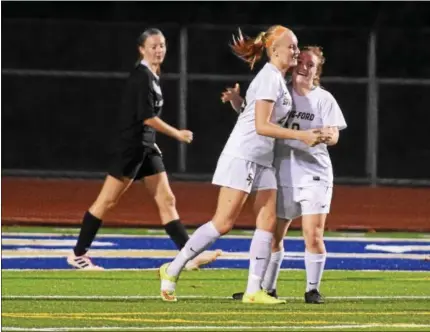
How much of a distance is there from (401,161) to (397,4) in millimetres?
2492

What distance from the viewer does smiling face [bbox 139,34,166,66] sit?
14.4m

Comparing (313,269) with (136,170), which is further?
(136,170)

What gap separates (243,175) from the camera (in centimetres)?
1179

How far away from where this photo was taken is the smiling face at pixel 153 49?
47.2ft

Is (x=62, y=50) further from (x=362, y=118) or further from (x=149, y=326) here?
(x=149, y=326)

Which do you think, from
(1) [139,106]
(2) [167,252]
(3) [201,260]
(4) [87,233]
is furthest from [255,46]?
(2) [167,252]

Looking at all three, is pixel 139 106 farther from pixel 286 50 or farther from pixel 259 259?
pixel 259 259

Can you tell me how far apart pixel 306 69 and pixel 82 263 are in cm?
338

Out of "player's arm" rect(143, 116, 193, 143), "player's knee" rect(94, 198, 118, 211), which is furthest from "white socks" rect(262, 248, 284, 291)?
"player's knee" rect(94, 198, 118, 211)

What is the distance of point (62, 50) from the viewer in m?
27.2

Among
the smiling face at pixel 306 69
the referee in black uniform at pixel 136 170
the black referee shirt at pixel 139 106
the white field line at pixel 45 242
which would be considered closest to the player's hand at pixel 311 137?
the smiling face at pixel 306 69

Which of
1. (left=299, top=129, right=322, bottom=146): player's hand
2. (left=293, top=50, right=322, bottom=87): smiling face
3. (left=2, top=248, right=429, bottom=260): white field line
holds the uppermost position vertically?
(left=293, top=50, right=322, bottom=87): smiling face

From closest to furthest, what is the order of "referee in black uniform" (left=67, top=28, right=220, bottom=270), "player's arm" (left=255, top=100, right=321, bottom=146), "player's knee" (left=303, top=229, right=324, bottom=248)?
1. "player's arm" (left=255, top=100, right=321, bottom=146)
2. "player's knee" (left=303, top=229, right=324, bottom=248)
3. "referee in black uniform" (left=67, top=28, right=220, bottom=270)

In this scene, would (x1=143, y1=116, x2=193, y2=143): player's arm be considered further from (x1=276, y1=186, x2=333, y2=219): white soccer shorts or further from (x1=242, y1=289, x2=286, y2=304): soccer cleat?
(x1=242, y1=289, x2=286, y2=304): soccer cleat
